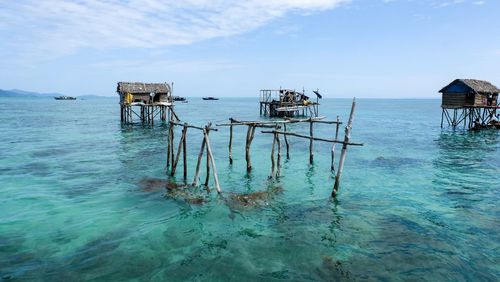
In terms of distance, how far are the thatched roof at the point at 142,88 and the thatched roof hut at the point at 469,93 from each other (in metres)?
29.3

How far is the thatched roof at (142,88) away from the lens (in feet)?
127

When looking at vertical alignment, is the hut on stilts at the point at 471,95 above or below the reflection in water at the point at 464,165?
above

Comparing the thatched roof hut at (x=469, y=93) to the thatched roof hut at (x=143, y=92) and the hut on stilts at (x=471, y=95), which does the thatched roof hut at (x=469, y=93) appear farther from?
the thatched roof hut at (x=143, y=92)

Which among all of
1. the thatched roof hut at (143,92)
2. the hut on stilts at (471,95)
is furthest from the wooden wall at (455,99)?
the thatched roof hut at (143,92)

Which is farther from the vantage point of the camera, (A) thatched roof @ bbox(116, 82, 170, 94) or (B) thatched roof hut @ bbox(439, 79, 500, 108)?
(A) thatched roof @ bbox(116, 82, 170, 94)

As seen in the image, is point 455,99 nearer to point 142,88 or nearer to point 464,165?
point 464,165

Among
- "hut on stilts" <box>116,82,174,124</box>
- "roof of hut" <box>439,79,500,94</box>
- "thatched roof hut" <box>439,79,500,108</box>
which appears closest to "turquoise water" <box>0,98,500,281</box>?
"roof of hut" <box>439,79,500,94</box>

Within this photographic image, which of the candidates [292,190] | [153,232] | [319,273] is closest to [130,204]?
[153,232]

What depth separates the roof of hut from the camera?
34.2 meters

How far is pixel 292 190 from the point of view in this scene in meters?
14.1

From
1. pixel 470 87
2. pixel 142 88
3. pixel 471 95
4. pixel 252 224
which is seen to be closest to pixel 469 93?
pixel 471 95

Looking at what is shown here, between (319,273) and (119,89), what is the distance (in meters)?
35.8

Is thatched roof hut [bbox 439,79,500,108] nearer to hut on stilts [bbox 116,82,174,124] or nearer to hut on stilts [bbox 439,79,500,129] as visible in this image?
hut on stilts [bbox 439,79,500,129]

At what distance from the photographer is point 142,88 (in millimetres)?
40125
